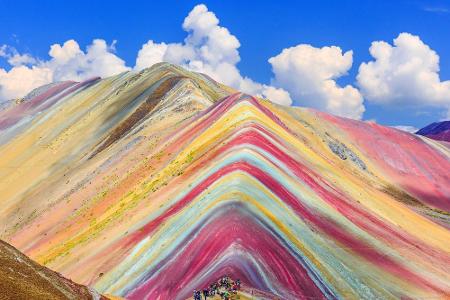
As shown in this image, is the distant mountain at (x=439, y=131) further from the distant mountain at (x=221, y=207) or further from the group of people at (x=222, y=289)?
the group of people at (x=222, y=289)

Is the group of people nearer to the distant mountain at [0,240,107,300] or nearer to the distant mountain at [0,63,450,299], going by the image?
the distant mountain at [0,63,450,299]

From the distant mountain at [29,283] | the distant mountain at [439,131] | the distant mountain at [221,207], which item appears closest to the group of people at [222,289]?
the distant mountain at [221,207]

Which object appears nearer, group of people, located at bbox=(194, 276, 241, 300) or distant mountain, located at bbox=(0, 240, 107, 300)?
distant mountain, located at bbox=(0, 240, 107, 300)

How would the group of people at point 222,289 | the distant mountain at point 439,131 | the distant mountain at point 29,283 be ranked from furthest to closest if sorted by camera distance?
the distant mountain at point 439,131
the group of people at point 222,289
the distant mountain at point 29,283

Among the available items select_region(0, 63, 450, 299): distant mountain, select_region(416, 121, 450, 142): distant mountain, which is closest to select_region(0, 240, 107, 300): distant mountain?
select_region(0, 63, 450, 299): distant mountain

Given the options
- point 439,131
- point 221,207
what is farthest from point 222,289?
point 439,131

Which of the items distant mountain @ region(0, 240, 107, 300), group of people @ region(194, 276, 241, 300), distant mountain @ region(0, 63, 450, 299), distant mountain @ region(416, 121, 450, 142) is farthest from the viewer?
distant mountain @ region(416, 121, 450, 142)

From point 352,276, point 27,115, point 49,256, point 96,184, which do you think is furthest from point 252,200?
point 27,115
